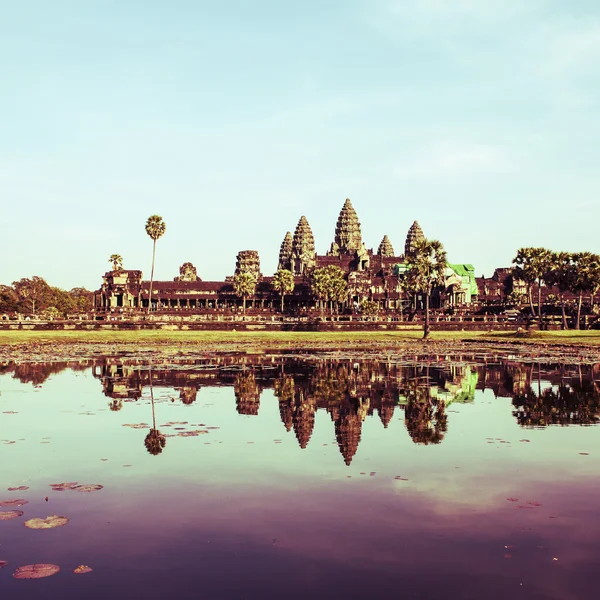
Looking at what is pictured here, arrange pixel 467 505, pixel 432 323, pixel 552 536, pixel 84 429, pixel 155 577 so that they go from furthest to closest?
1. pixel 432 323
2. pixel 84 429
3. pixel 467 505
4. pixel 552 536
5. pixel 155 577

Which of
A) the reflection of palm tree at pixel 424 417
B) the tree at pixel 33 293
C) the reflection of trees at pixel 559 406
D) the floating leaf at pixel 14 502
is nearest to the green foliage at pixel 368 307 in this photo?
the tree at pixel 33 293

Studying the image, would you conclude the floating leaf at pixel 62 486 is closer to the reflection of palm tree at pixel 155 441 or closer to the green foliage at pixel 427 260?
the reflection of palm tree at pixel 155 441

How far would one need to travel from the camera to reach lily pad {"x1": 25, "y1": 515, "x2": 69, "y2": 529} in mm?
10453

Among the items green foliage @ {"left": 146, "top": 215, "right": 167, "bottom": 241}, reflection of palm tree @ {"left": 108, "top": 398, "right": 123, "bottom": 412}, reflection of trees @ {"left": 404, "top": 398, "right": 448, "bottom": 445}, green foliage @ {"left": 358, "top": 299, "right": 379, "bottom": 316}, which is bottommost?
reflection of palm tree @ {"left": 108, "top": 398, "right": 123, "bottom": 412}

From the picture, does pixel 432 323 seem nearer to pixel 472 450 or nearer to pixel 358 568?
pixel 472 450

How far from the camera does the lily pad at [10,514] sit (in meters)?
10.9

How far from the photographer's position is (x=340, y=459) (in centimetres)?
1500

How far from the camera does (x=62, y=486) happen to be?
41.8 ft

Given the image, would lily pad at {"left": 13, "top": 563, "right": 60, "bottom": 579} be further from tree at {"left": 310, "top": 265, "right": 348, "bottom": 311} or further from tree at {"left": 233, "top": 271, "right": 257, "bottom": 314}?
tree at {"left": 233, "top": 271, "right": 257, "bottom": 314}

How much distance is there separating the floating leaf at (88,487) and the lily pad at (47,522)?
5.08 ft

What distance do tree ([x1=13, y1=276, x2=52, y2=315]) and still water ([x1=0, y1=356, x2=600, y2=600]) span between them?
158495mm

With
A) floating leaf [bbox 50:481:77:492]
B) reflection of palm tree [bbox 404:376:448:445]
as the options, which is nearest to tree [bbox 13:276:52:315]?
reflection of palm tree [bbox 404:376:448:445]

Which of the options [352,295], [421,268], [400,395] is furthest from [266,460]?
[352,295]

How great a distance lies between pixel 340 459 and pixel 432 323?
8219 centimetres
